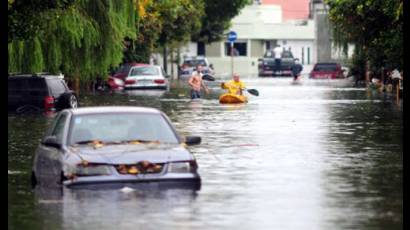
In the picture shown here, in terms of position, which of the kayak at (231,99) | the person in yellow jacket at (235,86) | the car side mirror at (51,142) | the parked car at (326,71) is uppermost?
the car side mirror at (51,142)

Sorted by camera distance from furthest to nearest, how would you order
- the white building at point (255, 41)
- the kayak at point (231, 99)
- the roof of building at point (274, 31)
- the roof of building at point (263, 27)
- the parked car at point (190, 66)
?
the roof of building at point (263, 27), the roof of building at point (274, 31), the white building at point (255, 41), the parked car at point (190, 66), the kayak at point (231, 99)

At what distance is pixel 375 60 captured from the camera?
5219 cm

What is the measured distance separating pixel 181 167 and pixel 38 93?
81.9 ft

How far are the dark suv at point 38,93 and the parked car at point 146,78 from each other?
24.6 m

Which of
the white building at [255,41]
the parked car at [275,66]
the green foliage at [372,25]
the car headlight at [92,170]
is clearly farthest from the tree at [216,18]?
the car headlight at [92,170]

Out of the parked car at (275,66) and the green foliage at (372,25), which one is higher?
the green foliage at (372,25)

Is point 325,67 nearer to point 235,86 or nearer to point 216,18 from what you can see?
point 216,18

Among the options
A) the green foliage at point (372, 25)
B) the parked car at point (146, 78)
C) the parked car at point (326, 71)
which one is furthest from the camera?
the parked car at point (326, 71)

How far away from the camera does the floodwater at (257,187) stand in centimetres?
1480

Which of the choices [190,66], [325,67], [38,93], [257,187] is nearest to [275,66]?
[190,66]

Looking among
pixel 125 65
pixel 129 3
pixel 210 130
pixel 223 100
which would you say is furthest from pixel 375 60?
pixel 125 65

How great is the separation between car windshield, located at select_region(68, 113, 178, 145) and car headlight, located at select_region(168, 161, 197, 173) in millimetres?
1001

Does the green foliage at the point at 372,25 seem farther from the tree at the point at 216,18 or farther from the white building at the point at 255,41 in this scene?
the white building at the point at 255,41

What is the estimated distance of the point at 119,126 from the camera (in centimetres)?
1867
